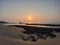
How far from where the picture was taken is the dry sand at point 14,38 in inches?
49.1

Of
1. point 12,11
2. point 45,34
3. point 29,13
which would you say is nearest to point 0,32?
point 12,11

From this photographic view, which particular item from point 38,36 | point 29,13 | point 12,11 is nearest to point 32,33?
point 38,36

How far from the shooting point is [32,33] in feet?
4.22

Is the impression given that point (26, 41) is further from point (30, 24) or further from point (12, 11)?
point (12, 11)

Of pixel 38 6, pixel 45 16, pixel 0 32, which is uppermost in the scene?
pixel 38 6

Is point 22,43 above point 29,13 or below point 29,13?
below

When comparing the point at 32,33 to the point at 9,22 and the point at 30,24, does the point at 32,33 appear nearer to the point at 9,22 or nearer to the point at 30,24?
the point at 30,24

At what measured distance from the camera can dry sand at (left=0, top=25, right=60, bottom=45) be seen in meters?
1.25

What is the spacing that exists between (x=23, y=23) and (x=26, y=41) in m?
0.19

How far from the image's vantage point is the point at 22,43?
4.08 ft

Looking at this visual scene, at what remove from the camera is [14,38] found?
1260 mm

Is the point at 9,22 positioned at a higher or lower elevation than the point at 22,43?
higher

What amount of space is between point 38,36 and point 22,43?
0.18 metres

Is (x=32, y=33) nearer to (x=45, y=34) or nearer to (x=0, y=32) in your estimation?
(x=45, y=34)
